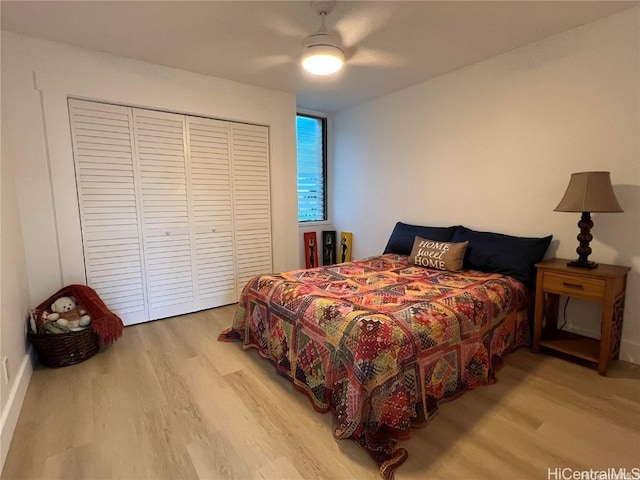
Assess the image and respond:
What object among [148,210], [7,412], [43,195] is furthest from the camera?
[148,210]

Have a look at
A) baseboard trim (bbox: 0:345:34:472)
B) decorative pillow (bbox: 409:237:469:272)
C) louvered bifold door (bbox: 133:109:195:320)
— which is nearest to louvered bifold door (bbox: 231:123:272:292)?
louvered bifold door (bbox: 133:109:195:320)

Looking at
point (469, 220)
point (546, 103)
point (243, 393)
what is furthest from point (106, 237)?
point (546, 103)

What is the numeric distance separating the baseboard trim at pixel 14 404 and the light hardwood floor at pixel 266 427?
0.04 meters

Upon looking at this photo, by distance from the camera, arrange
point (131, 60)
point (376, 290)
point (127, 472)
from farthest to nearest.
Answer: point (131, 60) < point (376, 290) < point (127, 472)

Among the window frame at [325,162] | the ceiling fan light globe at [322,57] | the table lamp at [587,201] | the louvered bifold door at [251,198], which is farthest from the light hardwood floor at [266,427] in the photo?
the window frame at [325,162]

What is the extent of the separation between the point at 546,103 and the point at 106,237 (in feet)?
12.3

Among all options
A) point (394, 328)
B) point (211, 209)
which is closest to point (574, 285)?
point (394, 328)

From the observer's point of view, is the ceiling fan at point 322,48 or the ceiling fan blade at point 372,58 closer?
the ceiling fan at point 322,48

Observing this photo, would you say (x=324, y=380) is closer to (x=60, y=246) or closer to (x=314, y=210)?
(x=60, y=246)

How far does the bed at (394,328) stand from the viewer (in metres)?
1.52

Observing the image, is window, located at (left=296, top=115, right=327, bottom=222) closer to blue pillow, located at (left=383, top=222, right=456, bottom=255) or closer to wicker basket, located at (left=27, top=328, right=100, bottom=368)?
blue pillow, located at (left=383, top=222, right=456, bottom=255)

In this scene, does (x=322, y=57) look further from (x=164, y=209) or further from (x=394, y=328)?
(x=164, y=209)

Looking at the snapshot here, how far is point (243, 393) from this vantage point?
1.96 metres

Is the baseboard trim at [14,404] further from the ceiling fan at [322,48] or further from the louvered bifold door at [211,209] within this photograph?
the ceiling fan at [322,48]
